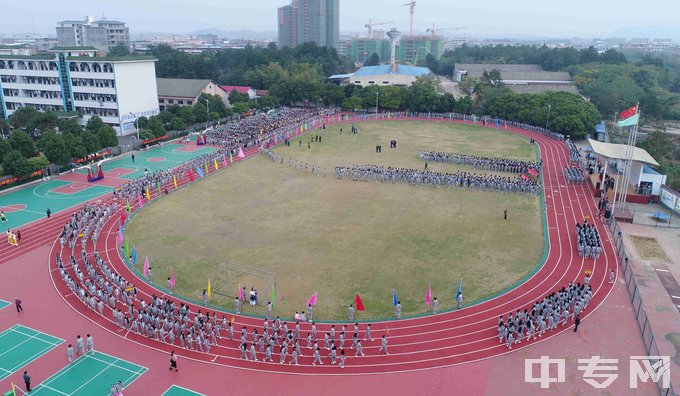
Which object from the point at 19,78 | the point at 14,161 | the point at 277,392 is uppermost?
the point at 19,78

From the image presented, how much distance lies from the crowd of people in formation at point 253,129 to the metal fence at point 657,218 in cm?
3346

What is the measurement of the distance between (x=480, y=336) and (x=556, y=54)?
112 meters

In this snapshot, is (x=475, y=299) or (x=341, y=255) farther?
(x=341, y=255)

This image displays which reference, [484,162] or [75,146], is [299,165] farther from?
[75,146]

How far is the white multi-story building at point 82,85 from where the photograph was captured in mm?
54781

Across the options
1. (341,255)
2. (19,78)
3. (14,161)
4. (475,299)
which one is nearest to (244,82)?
(19,78)

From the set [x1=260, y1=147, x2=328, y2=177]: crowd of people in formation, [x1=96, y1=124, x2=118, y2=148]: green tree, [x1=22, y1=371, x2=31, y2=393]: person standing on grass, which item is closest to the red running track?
[x1=22, y1=371, x2=31, y2=393]: person standing on grass

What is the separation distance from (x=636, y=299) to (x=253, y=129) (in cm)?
4357

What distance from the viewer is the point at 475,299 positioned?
824 inches

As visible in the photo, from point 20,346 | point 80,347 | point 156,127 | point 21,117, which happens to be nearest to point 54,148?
point 156,127

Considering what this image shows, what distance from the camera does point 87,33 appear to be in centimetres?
15200

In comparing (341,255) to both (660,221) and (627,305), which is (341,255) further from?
(660,221)

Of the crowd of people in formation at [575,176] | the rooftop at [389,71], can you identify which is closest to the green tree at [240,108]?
the rooftop at [389,71]

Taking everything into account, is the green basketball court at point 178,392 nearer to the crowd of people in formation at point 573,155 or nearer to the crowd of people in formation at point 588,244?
the crowd of people in formation at point 588,244
